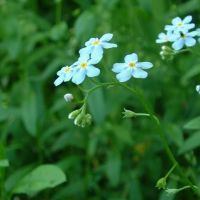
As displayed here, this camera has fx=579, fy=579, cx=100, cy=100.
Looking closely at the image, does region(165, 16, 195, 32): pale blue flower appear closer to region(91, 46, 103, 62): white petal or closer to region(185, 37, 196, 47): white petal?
region(185, 37, 196, 47): white petal

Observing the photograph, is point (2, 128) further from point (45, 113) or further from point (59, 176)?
point (59, 176)

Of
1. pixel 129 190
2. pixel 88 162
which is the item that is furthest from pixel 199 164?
pixel 88 162

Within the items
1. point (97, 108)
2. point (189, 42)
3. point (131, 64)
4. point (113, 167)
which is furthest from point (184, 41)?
point (113, 167)

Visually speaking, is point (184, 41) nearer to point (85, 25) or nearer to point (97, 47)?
point (97, 47)

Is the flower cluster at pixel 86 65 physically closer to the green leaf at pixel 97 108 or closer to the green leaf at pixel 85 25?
the green leaf at pixel 97 108

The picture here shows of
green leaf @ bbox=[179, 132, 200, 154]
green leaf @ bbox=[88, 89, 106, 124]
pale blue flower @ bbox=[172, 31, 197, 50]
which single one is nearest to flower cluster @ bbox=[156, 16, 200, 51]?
pale blue flower @ bbox=[172, 31, 197, 50]

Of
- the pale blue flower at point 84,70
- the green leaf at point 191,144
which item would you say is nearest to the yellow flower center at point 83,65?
the pale blue flower at point 84,70

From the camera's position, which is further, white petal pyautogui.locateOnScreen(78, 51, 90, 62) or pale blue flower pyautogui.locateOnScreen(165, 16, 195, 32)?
pale blue flower pyautogui.locateOnScreen(165, 16, 195, 32)
